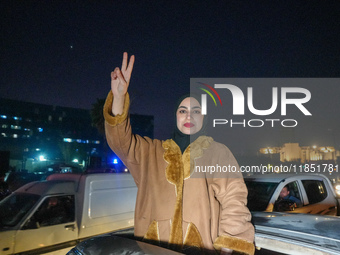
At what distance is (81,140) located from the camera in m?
69.1

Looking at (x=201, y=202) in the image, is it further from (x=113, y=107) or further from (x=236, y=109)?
(x=236, y=109)

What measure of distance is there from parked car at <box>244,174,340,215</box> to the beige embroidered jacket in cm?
323

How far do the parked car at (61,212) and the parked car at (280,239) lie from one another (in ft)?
8.75

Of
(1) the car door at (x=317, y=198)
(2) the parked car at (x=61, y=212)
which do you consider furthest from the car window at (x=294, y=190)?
(2) the parked car at (x=61, y=212)

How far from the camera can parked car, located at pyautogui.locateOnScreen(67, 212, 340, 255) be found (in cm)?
144

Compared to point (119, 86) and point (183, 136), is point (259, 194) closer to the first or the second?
point (183, 136)

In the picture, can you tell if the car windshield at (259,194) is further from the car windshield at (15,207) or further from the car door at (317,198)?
the car windshield at (15,207)

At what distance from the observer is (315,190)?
5.95 meters

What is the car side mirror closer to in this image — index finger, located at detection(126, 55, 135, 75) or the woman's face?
the woman's face

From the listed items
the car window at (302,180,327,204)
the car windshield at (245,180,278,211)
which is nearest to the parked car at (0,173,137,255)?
the car windshield at (245,180,278,211)

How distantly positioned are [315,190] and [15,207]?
673 centimetres

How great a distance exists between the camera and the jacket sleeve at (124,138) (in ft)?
6.00

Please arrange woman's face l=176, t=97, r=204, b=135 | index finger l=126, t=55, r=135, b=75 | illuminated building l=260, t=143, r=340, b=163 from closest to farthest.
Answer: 1. index finger l=126, t=55, r=135, b=75
2. woman's face l=176, t=97, r=204, b=135
3. illuminated building l=260, t=143, r=340, b=163

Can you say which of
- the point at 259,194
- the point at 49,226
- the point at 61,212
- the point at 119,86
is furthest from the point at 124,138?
the point at 259,194
